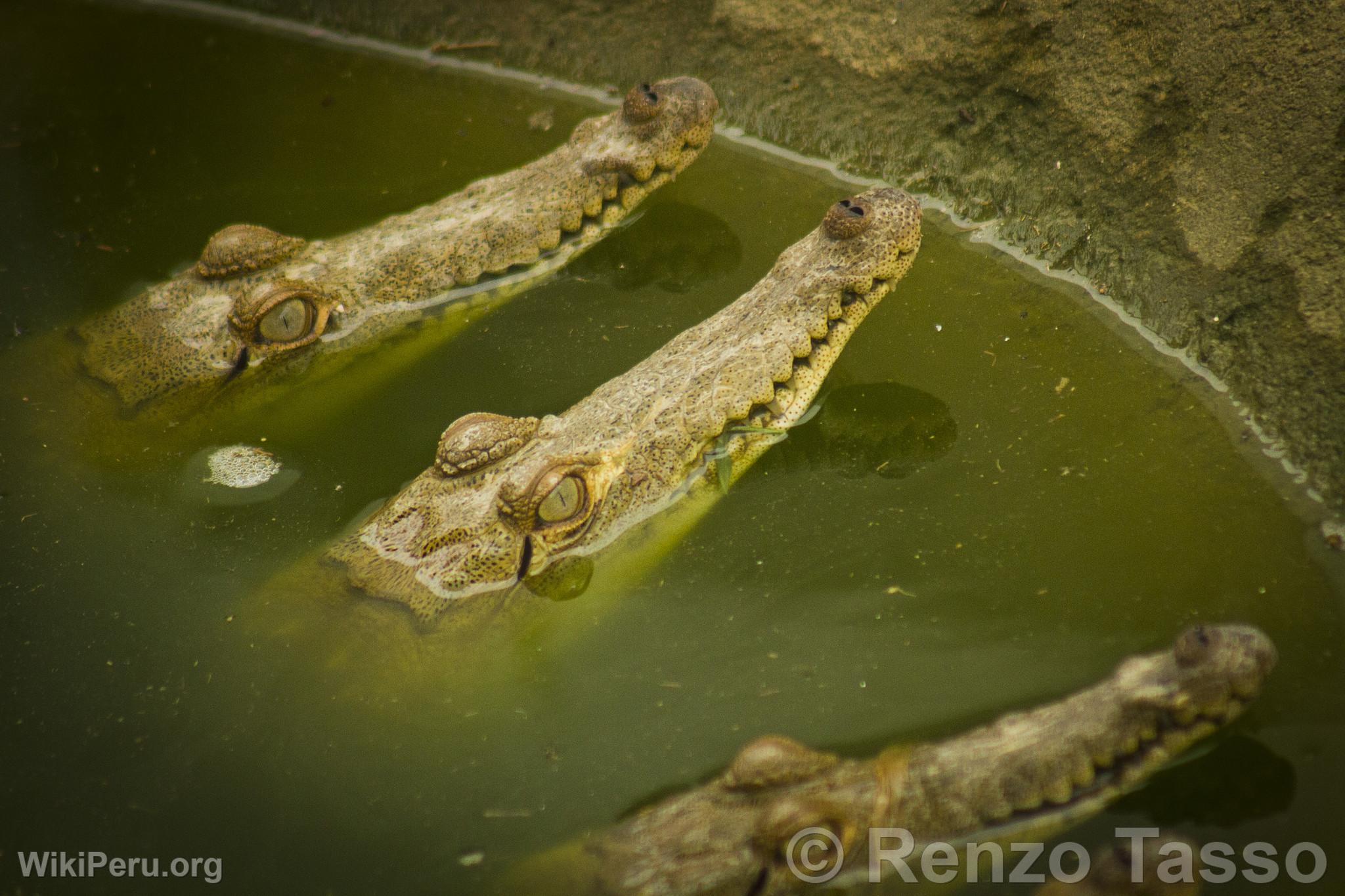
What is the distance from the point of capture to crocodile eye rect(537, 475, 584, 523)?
3.14 m

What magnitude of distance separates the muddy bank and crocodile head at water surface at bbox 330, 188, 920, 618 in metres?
1.00

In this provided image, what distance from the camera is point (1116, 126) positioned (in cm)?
382

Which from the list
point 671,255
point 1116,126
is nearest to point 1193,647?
point 1116,126

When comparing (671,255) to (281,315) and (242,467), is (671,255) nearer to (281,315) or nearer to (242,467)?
(281,315)

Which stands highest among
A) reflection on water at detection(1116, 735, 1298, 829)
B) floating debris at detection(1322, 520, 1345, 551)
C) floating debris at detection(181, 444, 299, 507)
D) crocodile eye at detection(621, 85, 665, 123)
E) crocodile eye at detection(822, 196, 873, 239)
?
crocodile eye at detection(621, 85, 665, 123)

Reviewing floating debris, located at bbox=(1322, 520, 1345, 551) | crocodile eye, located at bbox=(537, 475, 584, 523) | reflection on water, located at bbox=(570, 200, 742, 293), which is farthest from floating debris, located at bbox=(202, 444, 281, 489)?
floating debris, located at bbox=(1322, 520, 1345, 551)

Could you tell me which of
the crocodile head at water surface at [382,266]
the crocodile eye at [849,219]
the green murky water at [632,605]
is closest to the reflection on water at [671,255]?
the green murky water at [632,605]

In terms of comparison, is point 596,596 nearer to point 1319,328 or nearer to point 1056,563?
point 1056,563

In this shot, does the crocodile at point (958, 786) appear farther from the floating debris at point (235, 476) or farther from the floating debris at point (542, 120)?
the floating debris at point (542, 120)

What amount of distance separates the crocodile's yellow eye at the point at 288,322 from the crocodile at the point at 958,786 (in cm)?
271

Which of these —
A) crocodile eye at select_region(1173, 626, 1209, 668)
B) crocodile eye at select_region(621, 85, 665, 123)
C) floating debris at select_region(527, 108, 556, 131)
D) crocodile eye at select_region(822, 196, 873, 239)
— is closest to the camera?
crocodile eye at select_region(1173, 626, 1209, 668)

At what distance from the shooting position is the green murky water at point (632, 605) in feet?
9.10

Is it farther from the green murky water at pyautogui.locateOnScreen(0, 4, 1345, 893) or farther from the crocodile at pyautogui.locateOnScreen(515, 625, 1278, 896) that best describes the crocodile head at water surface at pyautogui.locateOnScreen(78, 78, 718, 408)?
the crocodile at pyautogui.locateOnScreen(515, 625, 1278, 896)

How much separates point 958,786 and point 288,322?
128 inches
